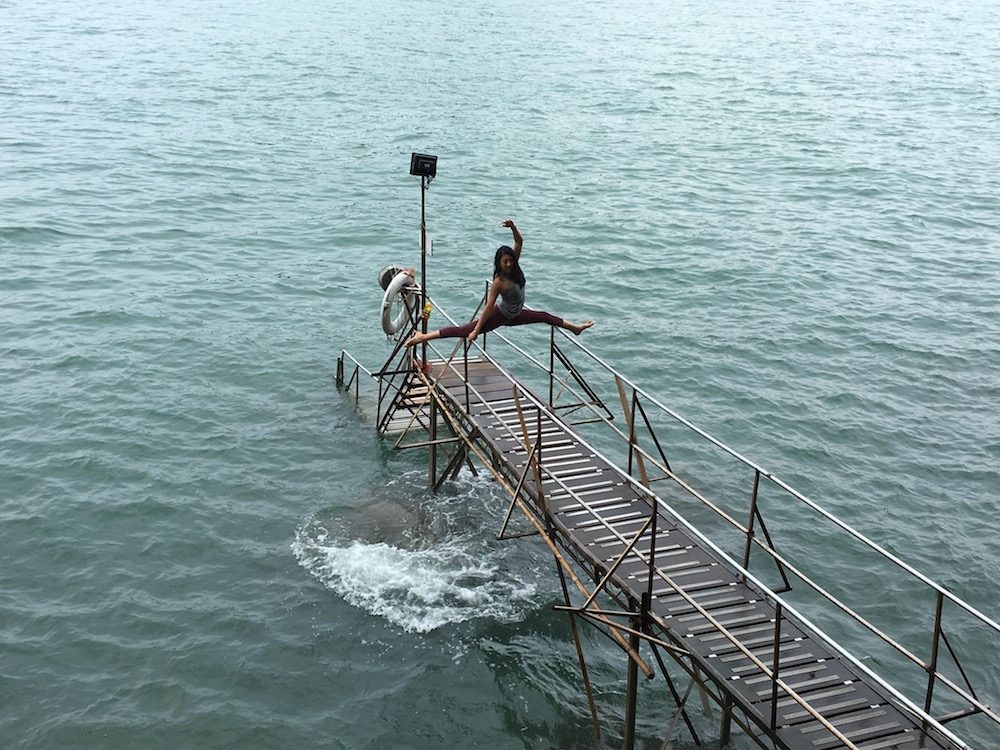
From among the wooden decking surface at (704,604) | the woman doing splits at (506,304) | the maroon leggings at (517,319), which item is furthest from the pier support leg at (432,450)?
the maroon leggings at (517,319)

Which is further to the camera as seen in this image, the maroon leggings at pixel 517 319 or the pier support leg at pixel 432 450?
the pier support leg at pixel 432 450

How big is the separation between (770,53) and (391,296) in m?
51.1

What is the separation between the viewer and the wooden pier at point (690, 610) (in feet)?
39.2

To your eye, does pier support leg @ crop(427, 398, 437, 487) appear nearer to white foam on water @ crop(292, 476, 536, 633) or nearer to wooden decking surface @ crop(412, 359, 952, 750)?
white foam on water @ crop(292, 476, 536, 633)

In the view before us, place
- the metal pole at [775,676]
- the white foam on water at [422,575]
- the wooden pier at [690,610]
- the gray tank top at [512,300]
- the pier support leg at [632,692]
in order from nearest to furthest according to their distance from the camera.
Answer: the metal pole at [775,676]
the wooden pier at [690,610]
the pier support leg at [632,692]
the gray tank top at [512,300]
the white foam on water at [422,575]

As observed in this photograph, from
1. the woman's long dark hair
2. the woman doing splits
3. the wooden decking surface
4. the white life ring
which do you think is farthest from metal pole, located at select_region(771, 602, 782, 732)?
the white life ring

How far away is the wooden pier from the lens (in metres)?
12.0

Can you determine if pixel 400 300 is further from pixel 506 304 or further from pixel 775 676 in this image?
pixel 775 676

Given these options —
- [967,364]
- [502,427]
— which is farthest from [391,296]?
[967,364]

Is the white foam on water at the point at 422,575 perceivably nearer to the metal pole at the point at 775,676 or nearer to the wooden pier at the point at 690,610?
the wooden pier at the point at 690,610

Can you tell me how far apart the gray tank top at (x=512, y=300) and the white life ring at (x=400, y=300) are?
4.95 meters

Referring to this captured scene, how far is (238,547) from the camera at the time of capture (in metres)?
19.7

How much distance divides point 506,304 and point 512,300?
14 cm

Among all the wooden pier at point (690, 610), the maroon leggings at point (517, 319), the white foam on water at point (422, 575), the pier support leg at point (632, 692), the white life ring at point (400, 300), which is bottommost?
the white foam on water at point (422, 575)
